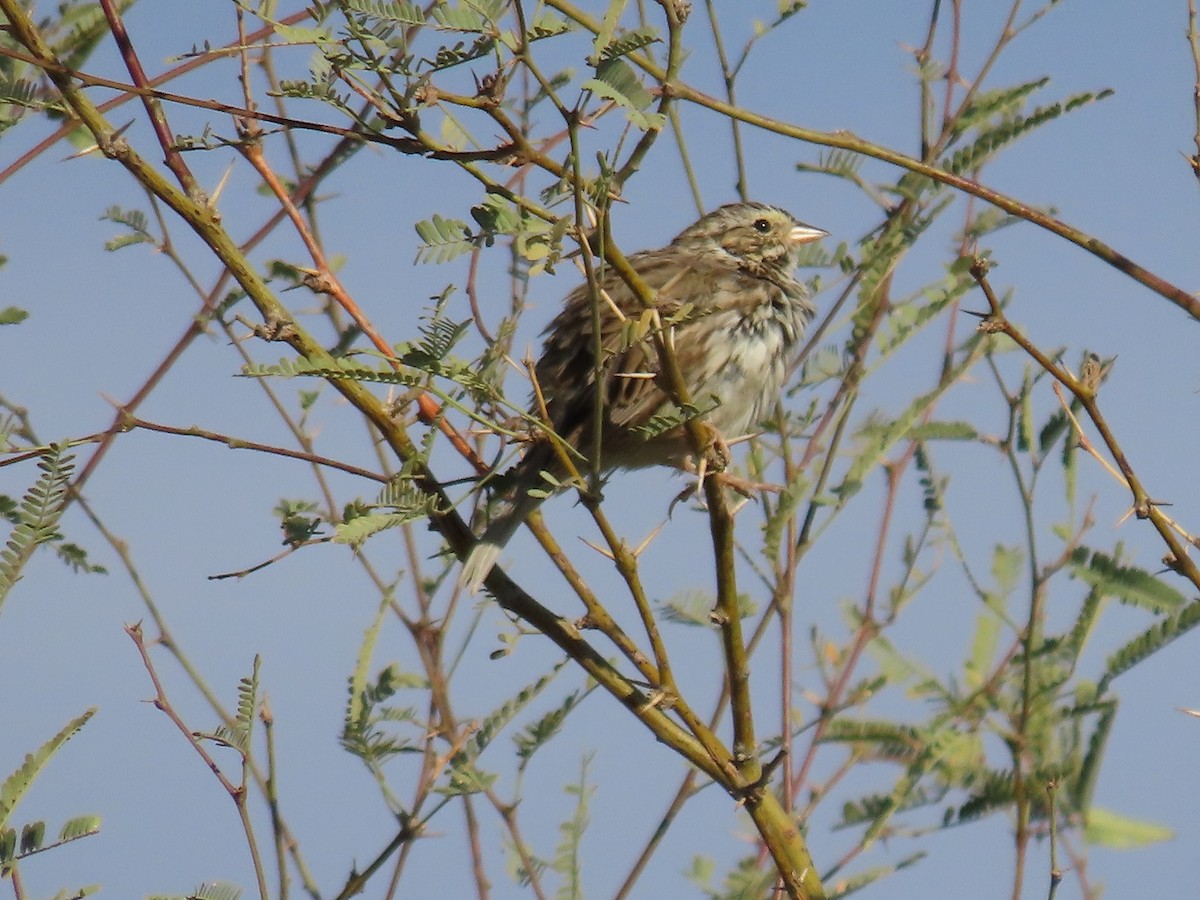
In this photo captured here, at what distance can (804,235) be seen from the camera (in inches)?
203

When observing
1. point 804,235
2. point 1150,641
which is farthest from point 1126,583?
point 804,235

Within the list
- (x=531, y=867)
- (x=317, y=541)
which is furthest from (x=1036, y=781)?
(x=317, y=541)

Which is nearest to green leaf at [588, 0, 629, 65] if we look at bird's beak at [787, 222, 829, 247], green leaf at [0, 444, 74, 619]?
green leaf at [0, 444, 74, 619]

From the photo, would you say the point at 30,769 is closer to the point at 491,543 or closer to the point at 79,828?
the point at 79,828

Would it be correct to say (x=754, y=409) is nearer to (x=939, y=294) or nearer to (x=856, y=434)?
(x=856, y=434)

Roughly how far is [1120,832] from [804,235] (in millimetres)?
2627

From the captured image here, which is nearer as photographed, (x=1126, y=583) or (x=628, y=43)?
(x=628, y=43)

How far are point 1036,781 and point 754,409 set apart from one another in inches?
62.8

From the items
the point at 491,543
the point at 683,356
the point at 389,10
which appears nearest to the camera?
the point at 389,10

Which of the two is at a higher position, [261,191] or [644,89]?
[261,191]

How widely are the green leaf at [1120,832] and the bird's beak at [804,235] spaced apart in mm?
2529

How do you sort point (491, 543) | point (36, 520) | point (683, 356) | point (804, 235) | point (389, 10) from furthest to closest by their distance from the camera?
point (804, 235), point (683, 356), point (491, 543), point (36, 520), point (389, 10)

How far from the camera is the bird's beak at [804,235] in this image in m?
5.11

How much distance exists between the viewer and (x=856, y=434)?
135 inches
